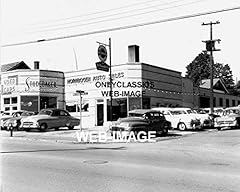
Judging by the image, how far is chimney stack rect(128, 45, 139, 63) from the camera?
3105cm

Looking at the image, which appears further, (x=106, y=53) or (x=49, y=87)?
(x=49, y=87)

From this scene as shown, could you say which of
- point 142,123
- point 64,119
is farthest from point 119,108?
point 142,123

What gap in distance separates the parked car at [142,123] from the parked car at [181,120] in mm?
2537

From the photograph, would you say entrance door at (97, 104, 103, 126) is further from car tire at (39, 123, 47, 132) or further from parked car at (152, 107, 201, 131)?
parked car at (152, 107, 201, 131)

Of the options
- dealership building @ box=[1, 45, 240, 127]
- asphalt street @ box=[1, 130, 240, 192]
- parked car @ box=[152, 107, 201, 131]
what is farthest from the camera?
dealership building @ box=[1, 45, 240, 127]

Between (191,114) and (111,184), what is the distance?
1747 cm

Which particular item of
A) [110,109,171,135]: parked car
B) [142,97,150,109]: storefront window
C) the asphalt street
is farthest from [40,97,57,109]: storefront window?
the asphalt street

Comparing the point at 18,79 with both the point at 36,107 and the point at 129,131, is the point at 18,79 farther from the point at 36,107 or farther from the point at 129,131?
the point at 129,131

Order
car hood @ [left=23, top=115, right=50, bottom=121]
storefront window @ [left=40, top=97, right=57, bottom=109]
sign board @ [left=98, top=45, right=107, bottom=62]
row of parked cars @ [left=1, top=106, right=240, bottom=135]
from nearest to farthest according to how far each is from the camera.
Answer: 1. sign board @ [left=98, top=45, right=107, bottom=62]
2. row of parked cars @ [left=1, top=106, right=240, bottom=135]
3. car hood @ [left=23, top=115, right=50, bottom=121]
4. storefront window @ [left=40, top=97, right=57, bottom=109]

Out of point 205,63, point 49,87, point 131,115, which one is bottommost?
point 131,115

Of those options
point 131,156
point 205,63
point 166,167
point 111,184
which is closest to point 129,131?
point 131,156

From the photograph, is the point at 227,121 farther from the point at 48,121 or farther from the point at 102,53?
the point at 48,121

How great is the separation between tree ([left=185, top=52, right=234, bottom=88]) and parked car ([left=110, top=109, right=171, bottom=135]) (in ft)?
229

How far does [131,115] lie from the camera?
68.5 feet
